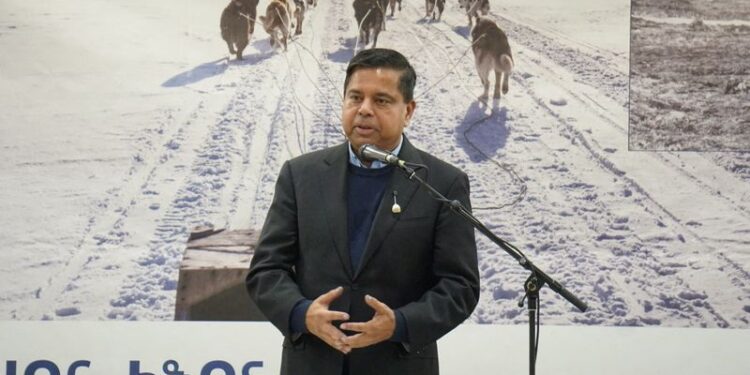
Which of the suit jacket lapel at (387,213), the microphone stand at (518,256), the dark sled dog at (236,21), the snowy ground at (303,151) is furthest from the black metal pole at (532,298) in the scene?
the dark sled dog at (236,21)

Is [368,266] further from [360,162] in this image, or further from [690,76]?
[690,76]

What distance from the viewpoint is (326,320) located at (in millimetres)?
1837

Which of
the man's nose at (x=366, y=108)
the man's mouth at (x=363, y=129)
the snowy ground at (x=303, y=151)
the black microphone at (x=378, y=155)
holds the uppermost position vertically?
the man's nose at (x=366, y=108)

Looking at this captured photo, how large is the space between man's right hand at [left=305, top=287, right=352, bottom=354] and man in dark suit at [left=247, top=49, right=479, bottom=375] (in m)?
0.03

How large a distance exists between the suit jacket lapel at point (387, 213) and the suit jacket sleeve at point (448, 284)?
0.25 ft

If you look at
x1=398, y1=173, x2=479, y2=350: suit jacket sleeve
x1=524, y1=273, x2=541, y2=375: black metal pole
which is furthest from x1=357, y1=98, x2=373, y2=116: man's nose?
x1=524, y1=273, x2=541, y2=375: black metal pole

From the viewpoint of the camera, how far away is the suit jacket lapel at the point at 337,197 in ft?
6.45

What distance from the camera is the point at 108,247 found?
12.4 feet

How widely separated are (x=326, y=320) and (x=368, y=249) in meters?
0.19

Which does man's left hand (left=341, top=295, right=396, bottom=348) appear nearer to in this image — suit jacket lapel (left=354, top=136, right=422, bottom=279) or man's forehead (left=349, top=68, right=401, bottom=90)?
suit jacket lapel (left=354, top=136, right=422, bottom=279)

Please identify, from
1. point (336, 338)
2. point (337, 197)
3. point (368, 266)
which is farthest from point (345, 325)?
point (337, 197)

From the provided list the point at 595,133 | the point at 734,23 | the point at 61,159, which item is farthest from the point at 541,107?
the point at 61,159

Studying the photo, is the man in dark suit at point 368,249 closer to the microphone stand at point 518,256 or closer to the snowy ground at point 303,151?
the microphone stand at point 518,256

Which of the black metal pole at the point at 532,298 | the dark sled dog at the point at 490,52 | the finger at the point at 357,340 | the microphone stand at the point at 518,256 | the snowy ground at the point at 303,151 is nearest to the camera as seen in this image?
the finger at the point at 357,340
